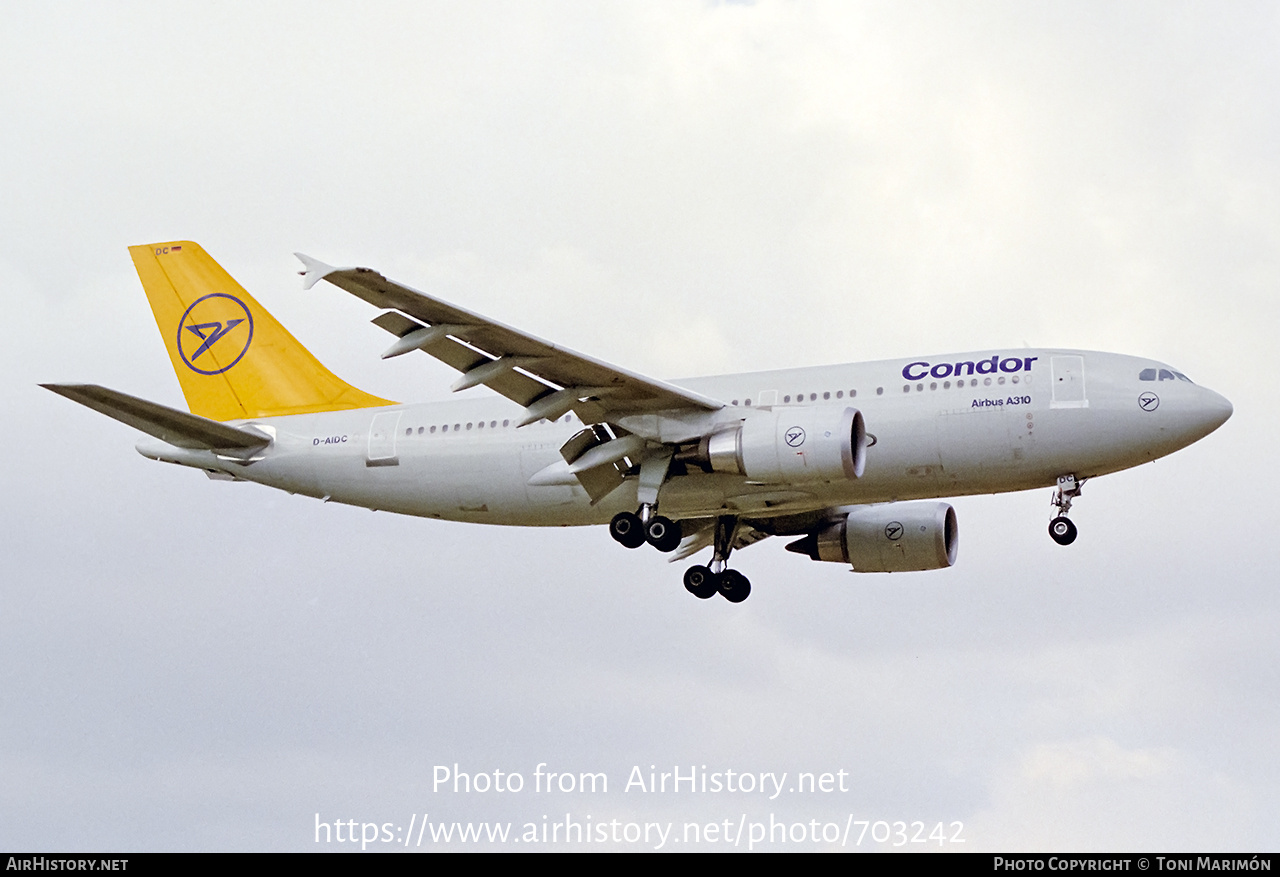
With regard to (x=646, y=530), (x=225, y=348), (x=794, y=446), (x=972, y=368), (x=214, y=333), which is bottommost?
(x=646, y=530)

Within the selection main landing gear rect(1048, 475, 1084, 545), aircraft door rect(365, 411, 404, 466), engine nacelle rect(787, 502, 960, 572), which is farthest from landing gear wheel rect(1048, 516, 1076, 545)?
aircraft door rect(365, 411, 404, 466)

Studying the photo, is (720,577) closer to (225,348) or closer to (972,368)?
(972,368)

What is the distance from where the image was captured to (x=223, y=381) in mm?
38312

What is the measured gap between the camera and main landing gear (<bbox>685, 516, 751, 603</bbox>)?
1399 inches

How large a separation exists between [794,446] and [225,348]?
47.3 feet

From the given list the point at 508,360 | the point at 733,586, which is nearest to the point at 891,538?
the point at 733,586

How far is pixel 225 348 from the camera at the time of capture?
38656 millimetres

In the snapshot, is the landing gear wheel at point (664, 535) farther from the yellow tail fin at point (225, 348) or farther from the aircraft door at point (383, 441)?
the yellow tail fin at point (225, 348)

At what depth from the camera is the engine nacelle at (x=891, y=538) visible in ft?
120

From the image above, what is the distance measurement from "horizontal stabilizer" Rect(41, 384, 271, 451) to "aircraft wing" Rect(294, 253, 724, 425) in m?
6.16

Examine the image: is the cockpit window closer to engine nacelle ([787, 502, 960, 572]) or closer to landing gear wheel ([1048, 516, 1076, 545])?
landing gear wheel ([1048, 516, 1076, 545])

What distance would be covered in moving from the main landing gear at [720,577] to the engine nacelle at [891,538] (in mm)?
2363

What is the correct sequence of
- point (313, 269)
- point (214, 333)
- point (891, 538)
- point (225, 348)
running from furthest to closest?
point (214, 333), point (225, 348), point (891, 538), point (313, 269)

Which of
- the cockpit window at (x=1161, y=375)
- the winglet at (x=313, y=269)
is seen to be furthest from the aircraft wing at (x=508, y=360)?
the cockpit window at (x=1161, y=375)
